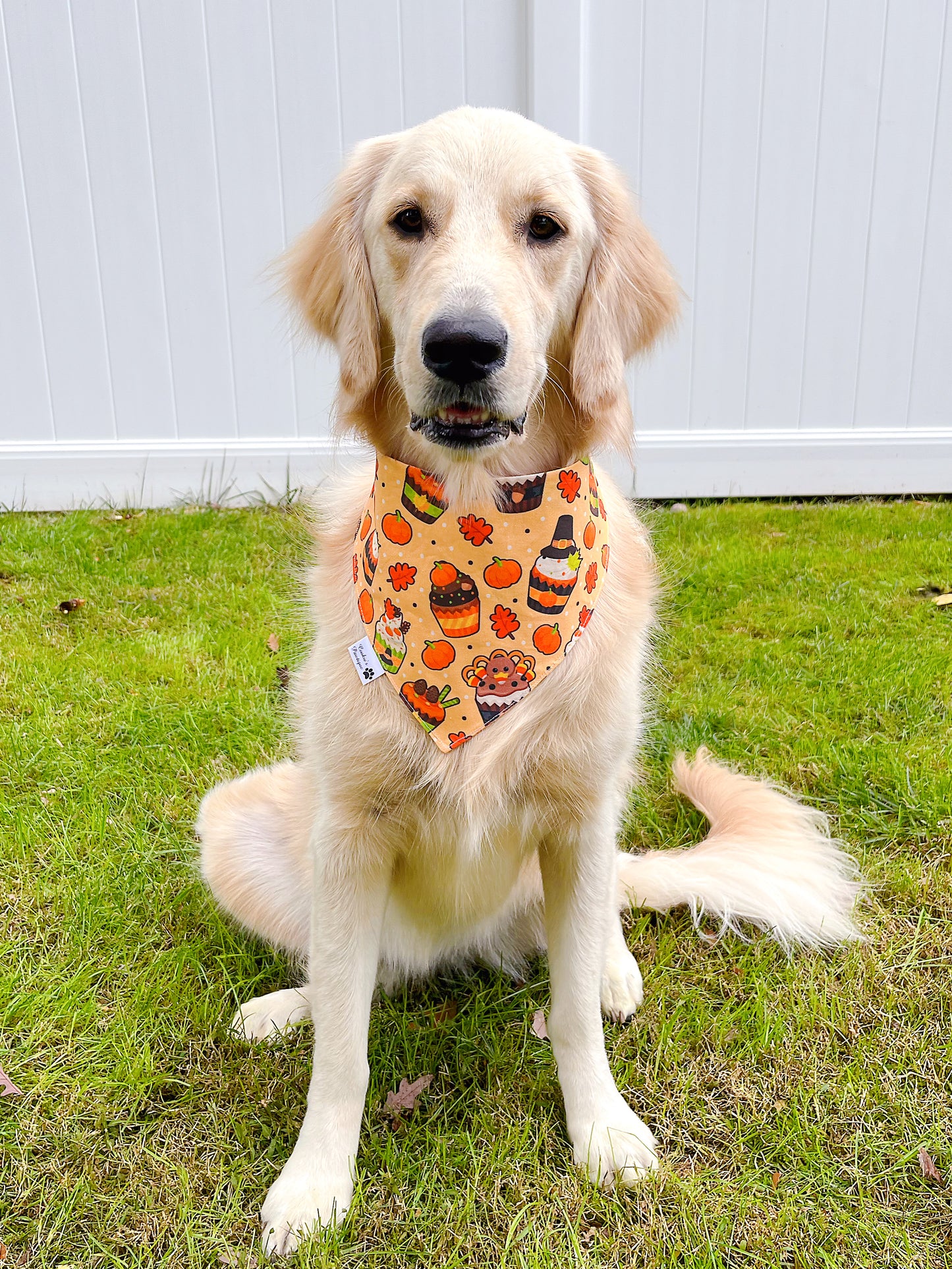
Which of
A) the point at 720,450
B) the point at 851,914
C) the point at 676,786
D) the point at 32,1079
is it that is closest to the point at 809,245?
the point at 720,450

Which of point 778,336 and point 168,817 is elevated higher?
point 778,336

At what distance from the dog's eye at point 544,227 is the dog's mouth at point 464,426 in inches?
12.5

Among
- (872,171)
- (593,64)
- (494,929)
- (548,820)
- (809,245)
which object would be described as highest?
(593,64)

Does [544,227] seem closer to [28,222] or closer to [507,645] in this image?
[507,645]

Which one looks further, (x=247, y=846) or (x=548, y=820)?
(x=247, y=846)

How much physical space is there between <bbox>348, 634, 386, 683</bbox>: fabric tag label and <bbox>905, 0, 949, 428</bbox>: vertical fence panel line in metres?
4.26

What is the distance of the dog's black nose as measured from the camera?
132cm

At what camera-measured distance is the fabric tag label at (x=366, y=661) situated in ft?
5.15

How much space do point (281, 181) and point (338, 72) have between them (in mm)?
537

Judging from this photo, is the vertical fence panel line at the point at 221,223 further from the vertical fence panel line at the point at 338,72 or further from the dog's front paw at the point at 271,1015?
the dog's front paw at the point at 271,1015

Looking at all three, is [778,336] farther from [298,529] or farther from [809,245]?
[298,529]

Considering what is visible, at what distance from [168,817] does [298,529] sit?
6.61 feet

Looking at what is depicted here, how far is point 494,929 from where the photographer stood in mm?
1936

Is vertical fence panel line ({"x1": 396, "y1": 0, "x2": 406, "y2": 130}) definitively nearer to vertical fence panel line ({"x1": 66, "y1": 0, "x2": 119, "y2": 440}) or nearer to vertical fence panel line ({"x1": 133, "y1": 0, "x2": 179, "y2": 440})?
vertical fence panel line ({"x1": 133, "y1": 0, "x2": 179, "y2": 440})
